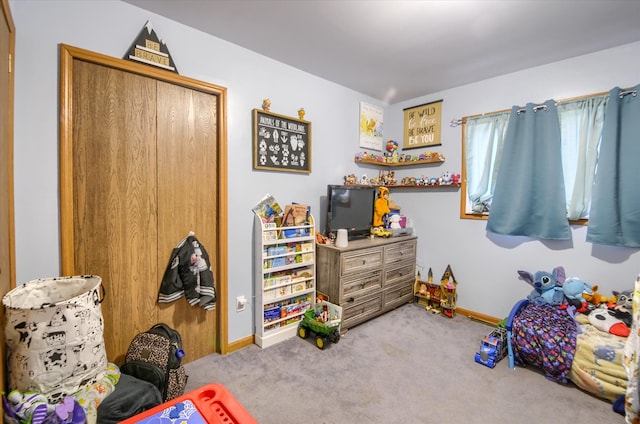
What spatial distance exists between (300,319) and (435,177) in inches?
87.1

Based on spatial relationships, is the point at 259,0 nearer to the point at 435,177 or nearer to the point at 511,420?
the point at 435,177

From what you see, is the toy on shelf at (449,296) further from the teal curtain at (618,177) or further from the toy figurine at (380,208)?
the teal curtain at (618,177)

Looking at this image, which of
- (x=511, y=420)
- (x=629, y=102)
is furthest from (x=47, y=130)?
(x=629, y=102)

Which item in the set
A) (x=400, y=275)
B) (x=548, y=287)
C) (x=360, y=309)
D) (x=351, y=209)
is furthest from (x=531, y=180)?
(x=360, y=309)

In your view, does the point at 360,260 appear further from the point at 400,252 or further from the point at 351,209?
the point at 400,252

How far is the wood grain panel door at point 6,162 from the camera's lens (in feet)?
4.09

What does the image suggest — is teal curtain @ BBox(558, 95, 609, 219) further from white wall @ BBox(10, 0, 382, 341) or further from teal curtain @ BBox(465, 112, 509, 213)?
white wall @ BBox(10, 0, 382, 341)

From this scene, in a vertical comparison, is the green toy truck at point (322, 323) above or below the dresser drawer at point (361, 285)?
below

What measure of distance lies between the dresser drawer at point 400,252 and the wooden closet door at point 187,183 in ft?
5.76

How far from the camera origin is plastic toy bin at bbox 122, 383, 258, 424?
3.23 feet

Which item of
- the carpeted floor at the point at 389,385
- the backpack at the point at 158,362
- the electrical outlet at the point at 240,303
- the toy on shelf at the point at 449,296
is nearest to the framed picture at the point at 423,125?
the toy on shelf at the point at 449,296

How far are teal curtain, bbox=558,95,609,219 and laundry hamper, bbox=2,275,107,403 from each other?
11.6ft

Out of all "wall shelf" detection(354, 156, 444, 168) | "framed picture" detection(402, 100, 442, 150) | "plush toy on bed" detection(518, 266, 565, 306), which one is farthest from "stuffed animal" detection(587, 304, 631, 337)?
"framed picture" detection(402, 100, 442, 150)

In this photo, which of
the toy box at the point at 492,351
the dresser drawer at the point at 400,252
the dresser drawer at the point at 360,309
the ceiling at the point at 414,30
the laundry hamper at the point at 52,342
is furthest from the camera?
the dresser drawer at the point at 400,252
